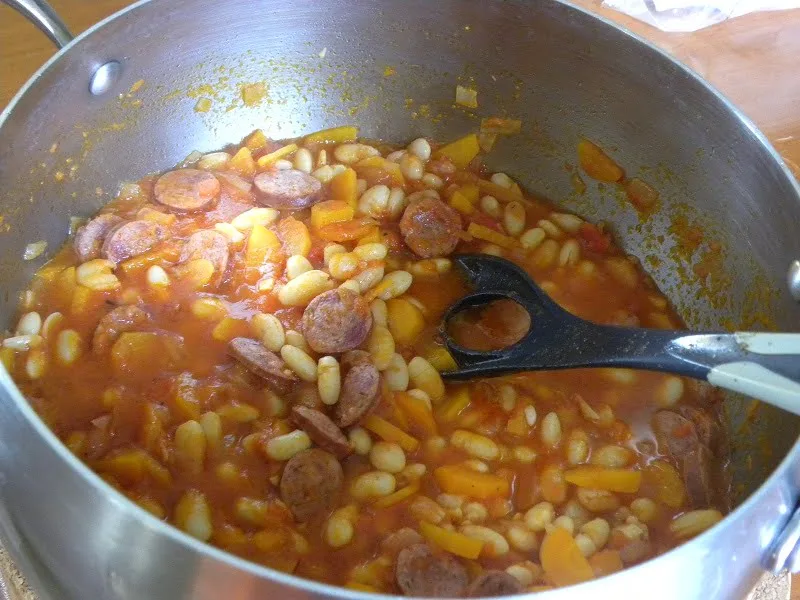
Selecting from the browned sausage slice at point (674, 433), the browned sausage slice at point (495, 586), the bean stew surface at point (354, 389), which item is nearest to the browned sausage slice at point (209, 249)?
the bean stew surface at point (354, 389)

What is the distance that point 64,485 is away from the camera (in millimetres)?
780

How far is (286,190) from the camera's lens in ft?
4.99

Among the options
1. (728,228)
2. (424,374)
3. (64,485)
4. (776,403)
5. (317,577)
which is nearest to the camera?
(64,485)

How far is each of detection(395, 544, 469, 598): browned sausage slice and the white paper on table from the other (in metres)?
1.45

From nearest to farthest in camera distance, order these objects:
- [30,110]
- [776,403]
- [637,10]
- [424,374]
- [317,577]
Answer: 1. [776,403]
2. [317,577]
3. [30,110]
4. [424,374]
5. [637,10]

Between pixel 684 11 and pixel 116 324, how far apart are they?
151 centimetres

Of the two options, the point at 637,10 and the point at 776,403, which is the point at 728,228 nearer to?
the point at 776,403

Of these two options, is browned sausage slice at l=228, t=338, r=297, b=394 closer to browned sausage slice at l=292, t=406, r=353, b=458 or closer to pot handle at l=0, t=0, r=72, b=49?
browned sausage slice at l=292, t=406, r=353, b=458

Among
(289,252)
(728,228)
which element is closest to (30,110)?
(289,252)

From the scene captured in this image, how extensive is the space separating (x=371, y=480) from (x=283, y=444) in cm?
14

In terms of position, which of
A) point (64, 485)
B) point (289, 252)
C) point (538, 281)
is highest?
point (64, 485)

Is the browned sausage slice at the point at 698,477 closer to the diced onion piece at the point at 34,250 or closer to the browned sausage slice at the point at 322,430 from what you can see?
the browned sausage slice at the point at 322,430

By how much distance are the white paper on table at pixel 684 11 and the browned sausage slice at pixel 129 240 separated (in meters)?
1.29

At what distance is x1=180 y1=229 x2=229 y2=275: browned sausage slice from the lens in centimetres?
140
